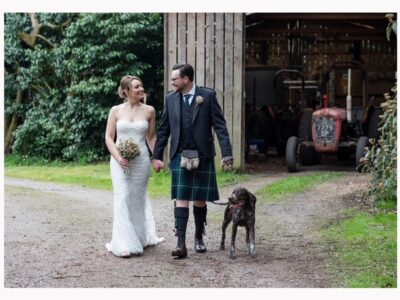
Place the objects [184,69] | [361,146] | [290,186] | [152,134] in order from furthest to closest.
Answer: [361,146] < [290,186] < [152,134] < [184,69]

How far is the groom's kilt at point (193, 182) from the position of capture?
6758mm

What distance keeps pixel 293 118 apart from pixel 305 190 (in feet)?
17.7

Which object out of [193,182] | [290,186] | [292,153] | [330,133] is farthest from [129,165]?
[330,133]

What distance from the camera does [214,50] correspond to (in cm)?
1291

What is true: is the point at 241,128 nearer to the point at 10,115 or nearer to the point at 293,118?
the point at 293,118

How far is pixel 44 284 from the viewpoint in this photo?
5812 mm

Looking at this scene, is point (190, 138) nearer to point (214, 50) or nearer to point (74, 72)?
point (214, 50)

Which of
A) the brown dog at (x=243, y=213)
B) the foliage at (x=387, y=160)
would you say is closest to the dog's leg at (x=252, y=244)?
the brown dog at (x=243, y=213)

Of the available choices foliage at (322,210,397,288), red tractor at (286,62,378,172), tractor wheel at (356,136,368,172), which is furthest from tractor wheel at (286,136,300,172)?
foliage at (322,210,397,288)

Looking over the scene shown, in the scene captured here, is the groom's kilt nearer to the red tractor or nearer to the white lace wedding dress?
the white lace wedding dress

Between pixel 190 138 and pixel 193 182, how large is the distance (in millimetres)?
356

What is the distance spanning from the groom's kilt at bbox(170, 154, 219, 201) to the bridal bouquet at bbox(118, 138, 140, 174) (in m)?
0.33

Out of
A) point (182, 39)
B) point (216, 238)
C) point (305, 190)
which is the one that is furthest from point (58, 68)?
point (216, 238)

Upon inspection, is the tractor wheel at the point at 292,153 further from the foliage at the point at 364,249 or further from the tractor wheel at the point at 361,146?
the foliage at the point at 364,249
